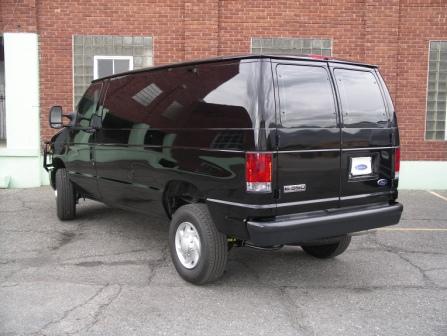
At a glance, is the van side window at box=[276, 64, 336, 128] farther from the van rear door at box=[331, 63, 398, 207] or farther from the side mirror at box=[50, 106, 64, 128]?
the side mirror at box=[50, 106, 64, 128]

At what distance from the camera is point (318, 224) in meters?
4.26

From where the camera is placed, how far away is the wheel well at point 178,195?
15.4 feet

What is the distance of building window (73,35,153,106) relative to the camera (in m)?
10.2

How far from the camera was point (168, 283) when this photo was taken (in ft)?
15.6

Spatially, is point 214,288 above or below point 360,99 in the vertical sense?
below

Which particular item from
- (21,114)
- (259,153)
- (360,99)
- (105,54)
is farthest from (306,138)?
(21,114)

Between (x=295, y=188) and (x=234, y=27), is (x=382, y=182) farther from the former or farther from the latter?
(x=234, y=27)

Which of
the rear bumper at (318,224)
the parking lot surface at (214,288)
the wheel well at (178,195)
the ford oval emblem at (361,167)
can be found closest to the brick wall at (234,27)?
the parking lot surface at (214,288)

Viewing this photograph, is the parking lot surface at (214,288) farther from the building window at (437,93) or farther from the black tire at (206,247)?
the building window at (437,93)

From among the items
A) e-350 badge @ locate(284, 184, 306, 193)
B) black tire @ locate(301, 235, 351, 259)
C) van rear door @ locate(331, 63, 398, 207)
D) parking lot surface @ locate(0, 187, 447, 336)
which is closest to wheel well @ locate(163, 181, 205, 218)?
parking lot surface @ locate(0, 187, 447, 336)

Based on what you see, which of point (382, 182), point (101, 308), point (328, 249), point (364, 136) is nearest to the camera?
point (101, 308)

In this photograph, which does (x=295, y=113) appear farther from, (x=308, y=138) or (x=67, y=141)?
(x=67, y=141)

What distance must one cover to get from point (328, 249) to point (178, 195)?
1.78 meters

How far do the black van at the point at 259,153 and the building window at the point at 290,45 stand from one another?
521 cm
